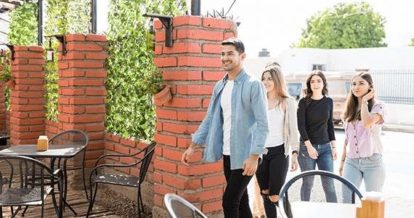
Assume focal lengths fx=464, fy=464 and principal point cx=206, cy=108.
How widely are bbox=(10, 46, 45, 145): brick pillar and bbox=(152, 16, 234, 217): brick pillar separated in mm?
3660

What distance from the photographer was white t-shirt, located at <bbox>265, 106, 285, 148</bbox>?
3.67 meters

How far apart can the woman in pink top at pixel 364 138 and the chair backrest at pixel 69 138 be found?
2680mm

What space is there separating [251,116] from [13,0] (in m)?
6.32

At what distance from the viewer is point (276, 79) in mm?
3811

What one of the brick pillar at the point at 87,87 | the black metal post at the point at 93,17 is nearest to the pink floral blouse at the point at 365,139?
the brick pillar at the point at 87,87

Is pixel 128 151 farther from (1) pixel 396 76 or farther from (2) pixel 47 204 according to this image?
(1) pixel 396 76

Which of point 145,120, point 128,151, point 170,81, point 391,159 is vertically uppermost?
point 170,81

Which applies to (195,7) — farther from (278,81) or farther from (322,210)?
(322,210)

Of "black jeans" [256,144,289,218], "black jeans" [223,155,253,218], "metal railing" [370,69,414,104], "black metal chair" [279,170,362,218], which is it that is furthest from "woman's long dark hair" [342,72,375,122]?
→ "metal railing" [370,69,414,104]

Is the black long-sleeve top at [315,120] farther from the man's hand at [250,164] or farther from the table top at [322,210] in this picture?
the table top at [322,210]

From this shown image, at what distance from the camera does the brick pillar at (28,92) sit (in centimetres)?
677

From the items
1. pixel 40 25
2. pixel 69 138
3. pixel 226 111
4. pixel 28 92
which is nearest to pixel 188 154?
pixel 226 111

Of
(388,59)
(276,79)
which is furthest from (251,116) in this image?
A: (388,59)

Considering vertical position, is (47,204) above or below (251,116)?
below
